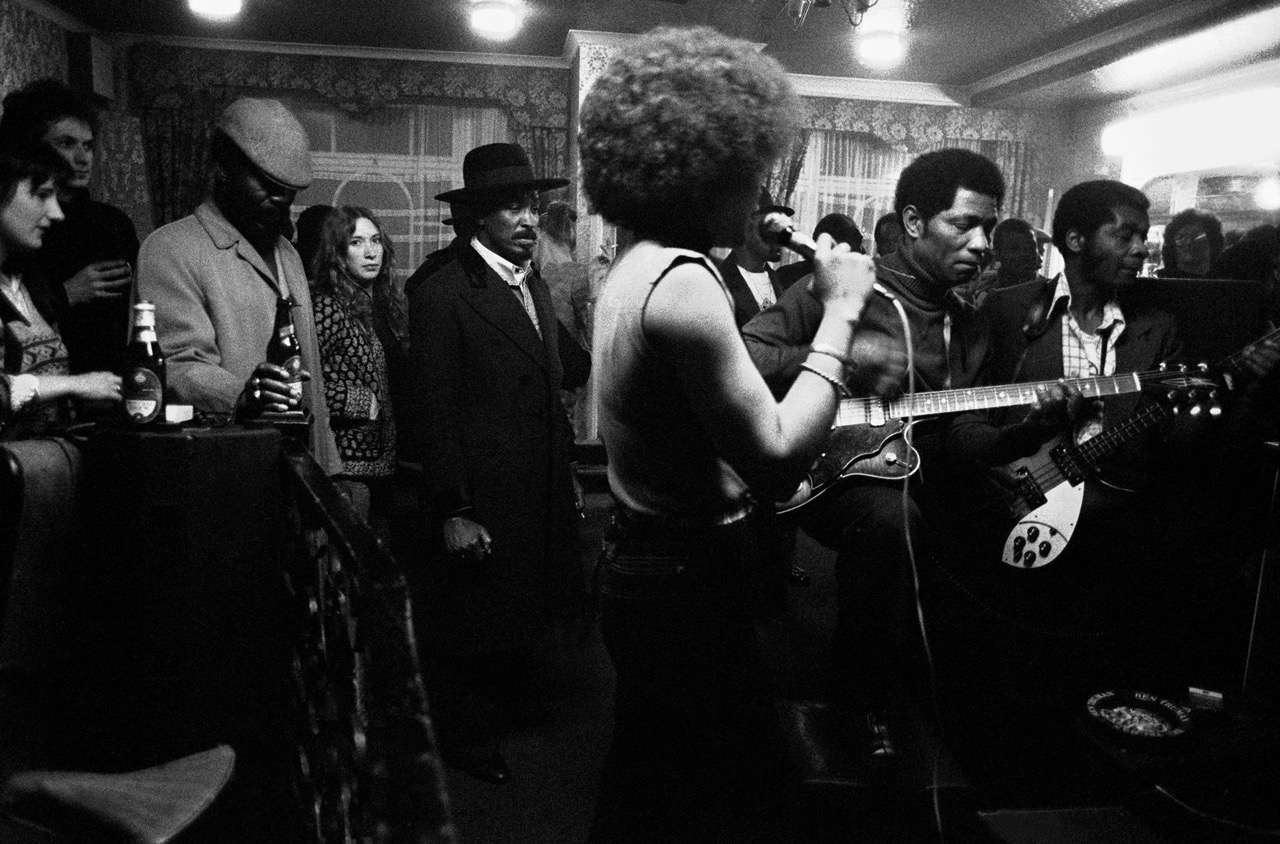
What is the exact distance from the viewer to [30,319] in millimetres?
2330

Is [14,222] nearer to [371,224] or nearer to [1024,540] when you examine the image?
[371,224]

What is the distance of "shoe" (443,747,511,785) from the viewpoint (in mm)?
2648

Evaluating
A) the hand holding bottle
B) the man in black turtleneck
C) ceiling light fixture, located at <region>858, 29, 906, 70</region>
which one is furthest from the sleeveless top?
ceiling light fixture, located at <region>858, 29, 906, 70</region>

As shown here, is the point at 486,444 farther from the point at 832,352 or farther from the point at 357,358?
the point at 832,352

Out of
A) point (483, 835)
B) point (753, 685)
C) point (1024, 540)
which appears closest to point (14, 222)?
point (483, 835)

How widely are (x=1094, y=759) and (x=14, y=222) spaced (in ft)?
10.6

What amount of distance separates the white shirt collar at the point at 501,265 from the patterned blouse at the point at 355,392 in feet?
2.22

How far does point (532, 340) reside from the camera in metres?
2.85

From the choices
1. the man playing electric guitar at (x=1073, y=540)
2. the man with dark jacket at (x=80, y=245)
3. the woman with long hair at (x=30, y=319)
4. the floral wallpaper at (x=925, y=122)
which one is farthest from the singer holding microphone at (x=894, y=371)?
the floral wallpaper at (x=925, y=122)

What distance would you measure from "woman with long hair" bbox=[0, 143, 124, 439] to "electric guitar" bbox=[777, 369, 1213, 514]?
193 cm

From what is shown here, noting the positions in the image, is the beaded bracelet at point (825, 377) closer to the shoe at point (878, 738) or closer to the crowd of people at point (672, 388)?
the crowd of people at point (672, 388)

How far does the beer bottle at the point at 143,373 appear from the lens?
192 centimetres

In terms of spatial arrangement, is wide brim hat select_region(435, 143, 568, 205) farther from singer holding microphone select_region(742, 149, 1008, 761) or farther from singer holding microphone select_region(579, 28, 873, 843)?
singer holding microphone select_region(579, 28, 873, 843)

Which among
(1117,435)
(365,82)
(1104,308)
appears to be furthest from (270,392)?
(365,82)
